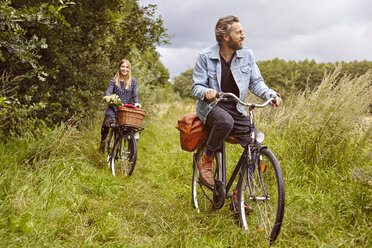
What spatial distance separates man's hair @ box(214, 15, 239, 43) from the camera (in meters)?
3.36

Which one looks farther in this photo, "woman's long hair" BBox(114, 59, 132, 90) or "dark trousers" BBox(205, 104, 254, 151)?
"woman's long hair" BBox(114, 59, 132, 90)

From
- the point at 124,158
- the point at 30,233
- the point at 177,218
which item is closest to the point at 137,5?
the point at 124,158

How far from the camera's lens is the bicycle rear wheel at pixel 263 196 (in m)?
2.72

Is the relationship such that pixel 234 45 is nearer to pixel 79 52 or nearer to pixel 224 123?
pixel 224 123

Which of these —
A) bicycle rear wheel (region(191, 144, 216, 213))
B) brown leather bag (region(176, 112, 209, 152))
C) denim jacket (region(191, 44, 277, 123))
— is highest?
denim jacket (region(191, 44, 277, 123))

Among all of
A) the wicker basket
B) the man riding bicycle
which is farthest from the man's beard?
the wicker basket

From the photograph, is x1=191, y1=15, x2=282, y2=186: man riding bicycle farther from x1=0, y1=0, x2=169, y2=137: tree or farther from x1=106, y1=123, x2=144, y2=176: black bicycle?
x1=0, y1=0, x2=169, y2=137: tree

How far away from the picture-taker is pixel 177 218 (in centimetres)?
351

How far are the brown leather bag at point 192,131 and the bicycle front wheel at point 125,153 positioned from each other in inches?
68.5

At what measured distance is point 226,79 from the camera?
353cm

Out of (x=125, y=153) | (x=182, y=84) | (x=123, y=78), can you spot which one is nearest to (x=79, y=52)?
(x=123, y=78)

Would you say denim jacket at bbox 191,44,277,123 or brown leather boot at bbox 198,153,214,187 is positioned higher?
denim jacket at bbox 191,44,277,123

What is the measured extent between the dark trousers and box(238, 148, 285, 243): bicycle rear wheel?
16.3 inches

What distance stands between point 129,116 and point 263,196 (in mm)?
2810
